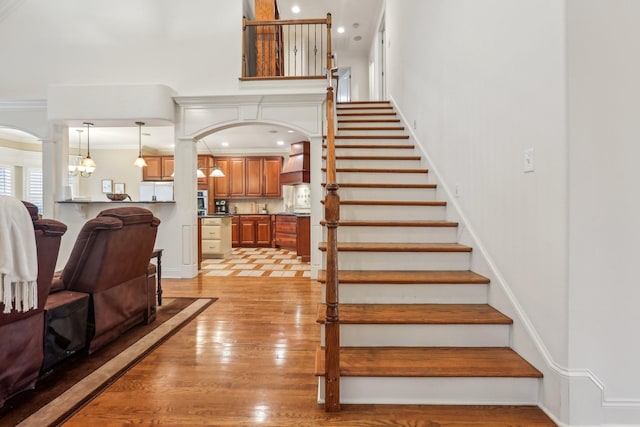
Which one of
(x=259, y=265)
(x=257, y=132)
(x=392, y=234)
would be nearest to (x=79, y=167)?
(x=257, y=132)

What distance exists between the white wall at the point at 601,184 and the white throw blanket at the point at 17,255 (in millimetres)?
2582

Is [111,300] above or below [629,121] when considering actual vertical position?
below

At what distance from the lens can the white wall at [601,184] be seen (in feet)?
4.81

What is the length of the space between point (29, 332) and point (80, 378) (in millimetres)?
440

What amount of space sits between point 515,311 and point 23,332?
8.96ft

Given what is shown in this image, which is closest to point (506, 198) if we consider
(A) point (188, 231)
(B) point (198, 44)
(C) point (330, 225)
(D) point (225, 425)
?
(C) point (330, 225)

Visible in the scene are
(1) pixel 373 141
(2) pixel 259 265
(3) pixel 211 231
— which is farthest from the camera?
(3) pixel 211 231

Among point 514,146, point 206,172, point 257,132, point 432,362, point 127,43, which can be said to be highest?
point 127,43

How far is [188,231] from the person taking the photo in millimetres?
4812

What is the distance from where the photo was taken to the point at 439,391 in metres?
1.68

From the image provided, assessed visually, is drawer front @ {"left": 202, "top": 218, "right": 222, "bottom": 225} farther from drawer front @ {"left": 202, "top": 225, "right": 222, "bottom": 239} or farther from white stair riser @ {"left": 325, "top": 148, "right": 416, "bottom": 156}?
white stair riser @ {"left": 325, "top": 148, "right": 416, "bottom": 156}

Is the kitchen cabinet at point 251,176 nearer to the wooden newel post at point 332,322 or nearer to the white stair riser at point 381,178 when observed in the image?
→ the white stair riser at point 381,178

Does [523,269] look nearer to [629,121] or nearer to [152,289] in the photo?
[629,121]

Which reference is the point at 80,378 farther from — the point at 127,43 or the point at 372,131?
the point at 127,43
